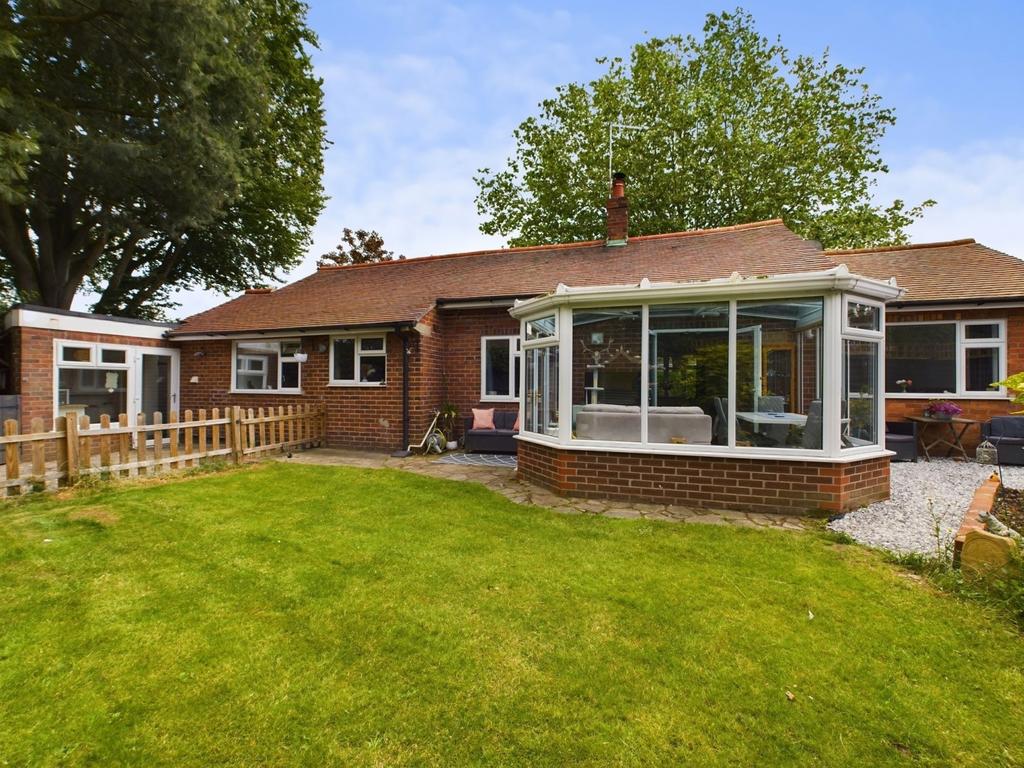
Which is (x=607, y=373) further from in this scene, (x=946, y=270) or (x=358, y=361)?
(x=946, y=270)

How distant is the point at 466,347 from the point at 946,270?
1127 cm

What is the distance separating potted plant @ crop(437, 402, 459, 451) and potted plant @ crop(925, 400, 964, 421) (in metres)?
9.82

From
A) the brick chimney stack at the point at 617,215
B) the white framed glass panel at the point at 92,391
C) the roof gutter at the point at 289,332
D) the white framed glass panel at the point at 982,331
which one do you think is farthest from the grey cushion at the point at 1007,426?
the white framed glass panel at the point at 92,391

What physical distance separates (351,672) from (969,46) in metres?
13.7

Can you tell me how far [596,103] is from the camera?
22.8 m

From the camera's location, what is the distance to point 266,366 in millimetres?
11977

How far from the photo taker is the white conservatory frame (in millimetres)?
5504

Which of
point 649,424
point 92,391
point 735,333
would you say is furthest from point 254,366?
point 735,333

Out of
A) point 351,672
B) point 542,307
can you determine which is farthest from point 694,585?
point 542,307

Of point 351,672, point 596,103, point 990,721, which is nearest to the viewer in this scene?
point 990,721

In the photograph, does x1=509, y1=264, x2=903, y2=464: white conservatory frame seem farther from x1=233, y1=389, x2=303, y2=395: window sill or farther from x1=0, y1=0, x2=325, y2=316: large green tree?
x1=0, y1=0, x2=325, y2=316: large green tree

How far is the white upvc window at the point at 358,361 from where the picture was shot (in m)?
10.6

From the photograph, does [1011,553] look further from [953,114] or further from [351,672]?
[953,114]

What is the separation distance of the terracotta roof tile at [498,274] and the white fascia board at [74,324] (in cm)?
91
